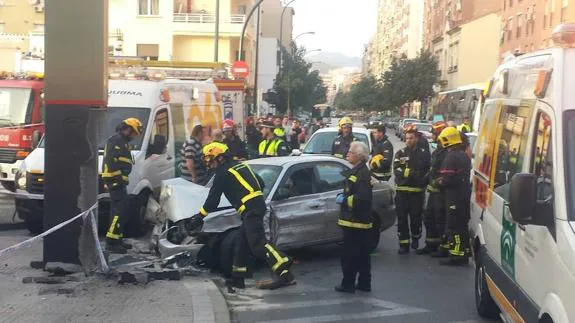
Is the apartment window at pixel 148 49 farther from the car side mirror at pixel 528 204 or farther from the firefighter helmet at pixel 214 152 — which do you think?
the car side mirror at pixel 528 204

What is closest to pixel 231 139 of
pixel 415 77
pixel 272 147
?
pixel 272 147

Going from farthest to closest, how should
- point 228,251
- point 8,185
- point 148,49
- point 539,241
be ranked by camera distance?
point 148,49, point 8,185, point 228,251, point 539,241

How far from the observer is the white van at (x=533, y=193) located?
4.21 metres

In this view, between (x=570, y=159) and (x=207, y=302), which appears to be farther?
(x=207, y=302)

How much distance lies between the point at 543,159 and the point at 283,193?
16.0 feet

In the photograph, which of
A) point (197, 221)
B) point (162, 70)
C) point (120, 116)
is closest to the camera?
point (197, 221)

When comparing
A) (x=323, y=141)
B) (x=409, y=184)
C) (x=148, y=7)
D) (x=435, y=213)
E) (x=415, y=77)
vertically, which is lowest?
(x=435, y=213)

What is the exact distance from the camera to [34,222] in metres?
11.2

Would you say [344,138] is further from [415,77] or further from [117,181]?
[415,77]

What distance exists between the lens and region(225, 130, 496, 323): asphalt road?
23.6ft

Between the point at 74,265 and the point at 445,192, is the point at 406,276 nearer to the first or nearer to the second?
the point at 445,192

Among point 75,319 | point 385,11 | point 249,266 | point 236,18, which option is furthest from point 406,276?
point 385,11

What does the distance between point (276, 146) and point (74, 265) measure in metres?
7.34

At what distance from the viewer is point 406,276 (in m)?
9.12
